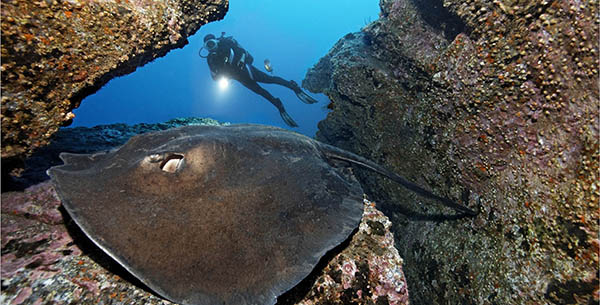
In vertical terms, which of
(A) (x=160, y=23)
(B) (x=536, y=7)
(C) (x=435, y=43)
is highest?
(A) (x=160, y=23)

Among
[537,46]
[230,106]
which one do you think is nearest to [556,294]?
[537,46]

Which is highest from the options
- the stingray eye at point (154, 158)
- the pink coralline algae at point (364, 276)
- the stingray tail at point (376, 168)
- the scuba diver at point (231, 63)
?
the scuba diver at point (231, 63)

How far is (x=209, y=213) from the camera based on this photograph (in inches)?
70.5

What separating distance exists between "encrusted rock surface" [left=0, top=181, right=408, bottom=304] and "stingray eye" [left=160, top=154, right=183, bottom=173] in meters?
0.84

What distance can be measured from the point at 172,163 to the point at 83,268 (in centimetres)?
98

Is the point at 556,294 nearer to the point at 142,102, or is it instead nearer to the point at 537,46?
the point at 537,46

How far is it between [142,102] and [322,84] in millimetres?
95237

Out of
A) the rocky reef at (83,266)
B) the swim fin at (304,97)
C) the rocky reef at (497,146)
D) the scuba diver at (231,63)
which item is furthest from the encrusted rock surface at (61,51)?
the scuba diver at (231,63)

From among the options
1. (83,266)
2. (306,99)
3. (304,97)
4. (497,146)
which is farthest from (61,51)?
(304,97)

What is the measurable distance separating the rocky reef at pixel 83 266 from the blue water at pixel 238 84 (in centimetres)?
4746

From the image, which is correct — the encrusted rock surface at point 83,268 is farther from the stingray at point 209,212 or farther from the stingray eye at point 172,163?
the stingray eye at point 172,163

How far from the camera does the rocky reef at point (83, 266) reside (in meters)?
1.71

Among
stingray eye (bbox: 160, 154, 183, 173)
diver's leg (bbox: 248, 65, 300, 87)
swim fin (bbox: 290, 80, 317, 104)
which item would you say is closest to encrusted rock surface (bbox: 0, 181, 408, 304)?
stingray eye (bbox: 160, 154, 183, 173)

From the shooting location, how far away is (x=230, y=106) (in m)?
79.9
